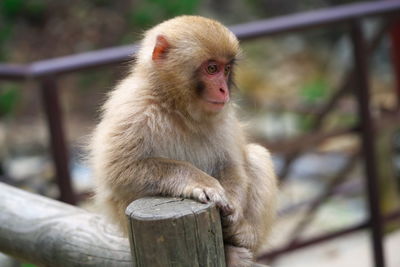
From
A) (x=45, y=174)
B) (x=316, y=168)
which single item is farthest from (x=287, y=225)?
(x=45, y=174)

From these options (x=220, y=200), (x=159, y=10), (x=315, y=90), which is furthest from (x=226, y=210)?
(x=315, y=90)

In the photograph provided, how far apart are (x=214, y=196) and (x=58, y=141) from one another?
6.46 ft

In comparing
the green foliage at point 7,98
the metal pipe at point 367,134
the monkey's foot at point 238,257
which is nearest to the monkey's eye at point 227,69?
the monkey's foot at point 238,257

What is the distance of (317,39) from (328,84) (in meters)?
1.60

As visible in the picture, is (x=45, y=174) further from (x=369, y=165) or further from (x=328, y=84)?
(x=328, y=84)

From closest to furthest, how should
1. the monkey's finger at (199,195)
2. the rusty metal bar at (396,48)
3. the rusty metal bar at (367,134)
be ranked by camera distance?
the monkey's finger at (199,195) < the rusty metal bar at (367,134) < the rusty metal bar at (396,48)

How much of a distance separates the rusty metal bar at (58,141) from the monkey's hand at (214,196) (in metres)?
1.85

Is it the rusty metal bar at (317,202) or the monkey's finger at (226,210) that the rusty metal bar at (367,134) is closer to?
the rusty metal bar at (317,202)

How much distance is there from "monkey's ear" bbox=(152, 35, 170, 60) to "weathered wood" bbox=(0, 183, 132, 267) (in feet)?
1.99

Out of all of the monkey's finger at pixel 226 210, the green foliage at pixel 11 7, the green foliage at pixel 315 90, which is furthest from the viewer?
the green foliage at pixel 11 7

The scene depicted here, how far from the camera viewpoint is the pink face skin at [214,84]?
2.55 meters

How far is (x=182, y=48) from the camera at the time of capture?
8.50 ft

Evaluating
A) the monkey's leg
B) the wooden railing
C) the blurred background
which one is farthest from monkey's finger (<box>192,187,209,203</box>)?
the blurred background

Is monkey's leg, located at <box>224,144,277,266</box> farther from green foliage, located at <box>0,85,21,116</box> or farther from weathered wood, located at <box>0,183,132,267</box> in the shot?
green foliage, located at <box>0,85,21,116</box>
